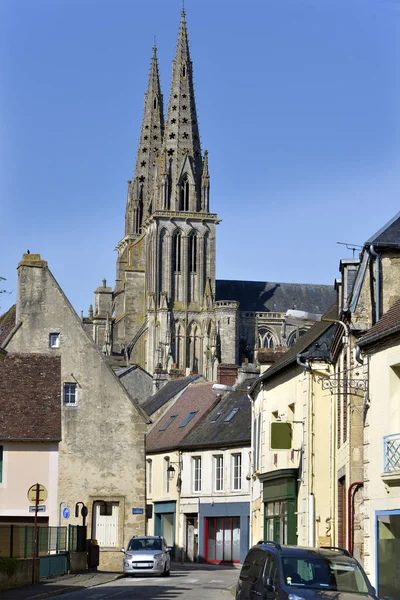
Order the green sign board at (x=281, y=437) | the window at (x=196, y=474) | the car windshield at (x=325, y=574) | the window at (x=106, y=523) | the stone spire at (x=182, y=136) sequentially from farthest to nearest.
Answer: the stone spire at (x=182, y=136)
the window at (x=196, y=474)
the window at (x=106, y=523)
the green sign board at (x=281, y=437)
the car windshield at (x=325, y=574)

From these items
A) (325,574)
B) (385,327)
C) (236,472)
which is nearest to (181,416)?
(236,472)

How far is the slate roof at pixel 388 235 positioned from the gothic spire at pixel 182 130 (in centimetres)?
12033

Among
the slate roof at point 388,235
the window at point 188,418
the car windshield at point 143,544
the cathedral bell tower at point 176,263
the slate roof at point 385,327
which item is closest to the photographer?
the slate roof at point 385,327

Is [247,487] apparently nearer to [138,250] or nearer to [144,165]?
[138,250]

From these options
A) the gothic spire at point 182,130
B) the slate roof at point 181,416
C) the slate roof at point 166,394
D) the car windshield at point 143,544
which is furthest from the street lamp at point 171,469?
the gothic spire at point 182,130

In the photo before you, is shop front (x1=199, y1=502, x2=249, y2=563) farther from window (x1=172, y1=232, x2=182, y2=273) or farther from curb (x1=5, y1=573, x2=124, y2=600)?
window (x1=172, y1=232, x2=182, y2=273)

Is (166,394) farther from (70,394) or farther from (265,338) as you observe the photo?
(265,338)

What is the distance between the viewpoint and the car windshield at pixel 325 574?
1566 cm

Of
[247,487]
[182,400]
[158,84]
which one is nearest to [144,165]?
[158,84]

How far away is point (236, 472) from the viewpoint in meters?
50.0

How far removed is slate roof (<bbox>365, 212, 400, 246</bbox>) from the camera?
80.3 feet

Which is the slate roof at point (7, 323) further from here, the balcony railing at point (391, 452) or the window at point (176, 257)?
the window at point (176, 257)

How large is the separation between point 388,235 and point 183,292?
11660 centimetres

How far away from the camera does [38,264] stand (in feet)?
138
